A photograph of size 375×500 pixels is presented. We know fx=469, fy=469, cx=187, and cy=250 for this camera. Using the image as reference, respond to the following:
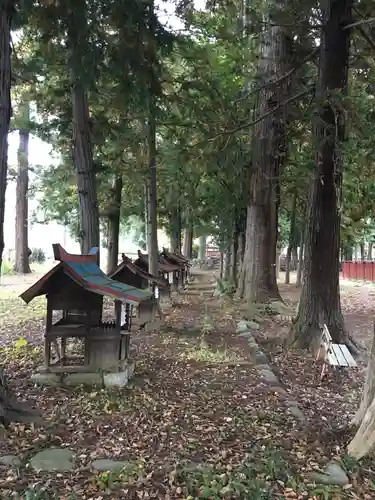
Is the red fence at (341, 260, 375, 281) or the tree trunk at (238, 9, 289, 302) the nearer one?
the tree trunk at (238, 9, 289, 302)

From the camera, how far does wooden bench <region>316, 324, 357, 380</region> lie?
6898 millimetres

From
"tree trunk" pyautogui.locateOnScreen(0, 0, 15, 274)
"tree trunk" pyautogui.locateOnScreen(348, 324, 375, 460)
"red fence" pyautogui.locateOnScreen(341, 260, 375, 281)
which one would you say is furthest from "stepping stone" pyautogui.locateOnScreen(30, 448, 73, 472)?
"red fence" pyautogui.locateOnScreen(341, 260, 375, 281)

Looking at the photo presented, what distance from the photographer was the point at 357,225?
1063 inches

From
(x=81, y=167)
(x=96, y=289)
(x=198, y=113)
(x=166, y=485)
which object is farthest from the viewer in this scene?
(x=198, y=113)

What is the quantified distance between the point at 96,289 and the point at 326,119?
4.92 metres

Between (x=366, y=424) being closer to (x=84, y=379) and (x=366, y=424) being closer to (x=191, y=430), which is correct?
(x=191, y=430)

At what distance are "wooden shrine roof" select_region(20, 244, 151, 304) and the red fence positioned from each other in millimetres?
26953

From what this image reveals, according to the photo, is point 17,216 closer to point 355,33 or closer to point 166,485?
point 355,33

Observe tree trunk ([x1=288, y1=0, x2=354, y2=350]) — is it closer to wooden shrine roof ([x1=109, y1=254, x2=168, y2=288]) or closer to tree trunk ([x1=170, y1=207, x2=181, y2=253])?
wooden shrine roof ([x1=109, y1=254, x2=168, y2=288])

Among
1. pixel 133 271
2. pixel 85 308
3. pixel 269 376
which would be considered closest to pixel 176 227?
pixel 133 271

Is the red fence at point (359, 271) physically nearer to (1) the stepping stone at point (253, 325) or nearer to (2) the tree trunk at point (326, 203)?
(1) the stepping stone at point (253, 325)

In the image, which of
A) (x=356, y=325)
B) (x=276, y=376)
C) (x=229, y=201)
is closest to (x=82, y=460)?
(x=276, y=376)

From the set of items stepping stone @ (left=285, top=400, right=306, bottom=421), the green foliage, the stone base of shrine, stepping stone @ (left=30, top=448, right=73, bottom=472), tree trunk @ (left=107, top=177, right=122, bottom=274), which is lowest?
stepping stone @ (left=285, top=400, right=306, bottom=421)

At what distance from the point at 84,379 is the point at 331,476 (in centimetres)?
291
